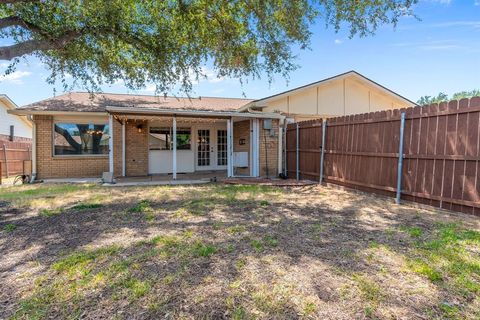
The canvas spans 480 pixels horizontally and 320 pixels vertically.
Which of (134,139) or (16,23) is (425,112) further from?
(134,139)

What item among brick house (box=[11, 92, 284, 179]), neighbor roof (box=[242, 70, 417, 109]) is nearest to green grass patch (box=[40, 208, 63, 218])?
brick house (box=[11, 92, 284, 179])

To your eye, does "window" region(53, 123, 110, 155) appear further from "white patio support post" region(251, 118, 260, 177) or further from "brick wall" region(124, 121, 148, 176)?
"white patio support post" region(251, 118, 260, 177)

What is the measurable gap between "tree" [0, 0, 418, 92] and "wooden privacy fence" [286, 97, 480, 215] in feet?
8.58

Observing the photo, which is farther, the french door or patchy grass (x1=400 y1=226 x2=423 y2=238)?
the french door

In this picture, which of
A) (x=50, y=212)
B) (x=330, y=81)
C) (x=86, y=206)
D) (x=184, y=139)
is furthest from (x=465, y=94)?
(x=50, y=212)

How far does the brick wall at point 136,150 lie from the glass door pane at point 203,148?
8.11 feet

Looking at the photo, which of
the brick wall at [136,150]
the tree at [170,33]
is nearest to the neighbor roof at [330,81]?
the tree at [170,33]

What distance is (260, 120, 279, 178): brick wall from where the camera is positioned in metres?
11.8

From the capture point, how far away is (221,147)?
1434 centimetres

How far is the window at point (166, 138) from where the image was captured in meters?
12.8

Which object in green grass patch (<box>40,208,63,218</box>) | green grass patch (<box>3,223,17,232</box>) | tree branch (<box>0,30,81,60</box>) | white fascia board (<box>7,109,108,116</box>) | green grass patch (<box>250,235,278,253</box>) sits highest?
tree branch (<box>0,30,81,60</box>)

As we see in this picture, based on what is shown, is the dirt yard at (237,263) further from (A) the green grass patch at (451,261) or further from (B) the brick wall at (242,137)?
(B) the brick wall at (242,137)

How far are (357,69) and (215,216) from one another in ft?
36.8

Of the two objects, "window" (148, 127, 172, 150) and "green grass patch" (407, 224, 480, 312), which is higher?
"window" (148, 127, 172, 150)
